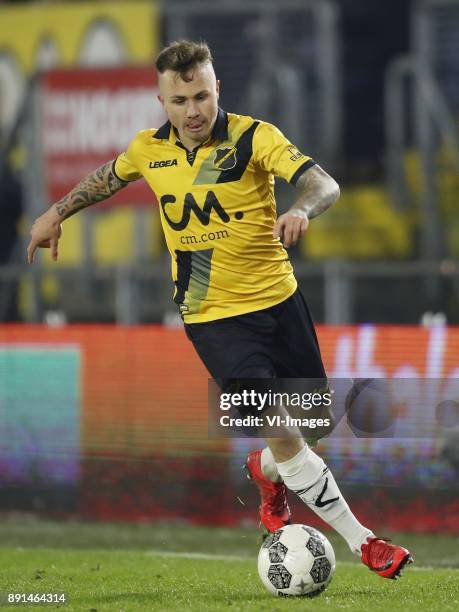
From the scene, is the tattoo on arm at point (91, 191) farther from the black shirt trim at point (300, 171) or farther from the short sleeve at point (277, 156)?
the black shirt trim at point (300, 171)

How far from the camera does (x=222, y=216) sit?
7.84 meters

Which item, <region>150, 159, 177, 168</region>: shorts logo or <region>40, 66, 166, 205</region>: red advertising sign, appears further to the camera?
<region>40, 66, 166, 205</region>: red advertising sign

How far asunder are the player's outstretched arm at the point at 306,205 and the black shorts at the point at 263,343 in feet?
2.64

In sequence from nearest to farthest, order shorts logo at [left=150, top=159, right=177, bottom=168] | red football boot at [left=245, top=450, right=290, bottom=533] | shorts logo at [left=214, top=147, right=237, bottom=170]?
shorts logo at [left=214, top=147, right=237, bottom=170]
shorts logo at [left=150, top=159, right=177, bottom=168]
red football boot at [left=245, top=450, right=290, bottom=533]

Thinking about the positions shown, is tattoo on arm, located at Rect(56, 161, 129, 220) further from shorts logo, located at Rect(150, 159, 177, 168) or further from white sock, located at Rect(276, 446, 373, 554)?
white sock, located at Rect(276, 446, 373, 554)

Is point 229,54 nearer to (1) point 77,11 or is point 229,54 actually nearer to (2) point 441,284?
(1) point 77,11

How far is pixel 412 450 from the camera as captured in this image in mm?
11742

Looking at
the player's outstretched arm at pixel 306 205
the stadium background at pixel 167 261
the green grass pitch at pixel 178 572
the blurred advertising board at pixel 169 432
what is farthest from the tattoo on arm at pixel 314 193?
the stadium background at pixel 167 261

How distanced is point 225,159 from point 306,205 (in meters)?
0.76

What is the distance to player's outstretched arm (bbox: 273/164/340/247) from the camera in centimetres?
689

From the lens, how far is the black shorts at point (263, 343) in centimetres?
784

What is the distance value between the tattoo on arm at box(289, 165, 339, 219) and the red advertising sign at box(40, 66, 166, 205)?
10.8 metres

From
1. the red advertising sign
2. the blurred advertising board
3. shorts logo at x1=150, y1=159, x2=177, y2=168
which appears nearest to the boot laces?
shorts logo at x1=150, y1=159, x2=177, y2=168

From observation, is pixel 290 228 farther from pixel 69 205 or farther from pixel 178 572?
pixel 178 572
